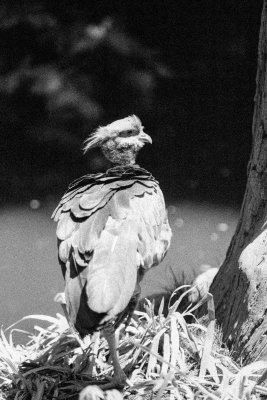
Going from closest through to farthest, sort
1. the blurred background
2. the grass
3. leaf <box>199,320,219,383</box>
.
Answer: the grass → leaf <box>199,320,219,383</box> → the blurred background

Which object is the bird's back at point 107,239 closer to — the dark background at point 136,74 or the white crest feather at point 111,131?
the white crest feather at point 111,131

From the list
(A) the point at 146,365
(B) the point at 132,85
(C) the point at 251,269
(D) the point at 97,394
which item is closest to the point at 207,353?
(A) the point at 146,365

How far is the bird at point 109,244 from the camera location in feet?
8.27

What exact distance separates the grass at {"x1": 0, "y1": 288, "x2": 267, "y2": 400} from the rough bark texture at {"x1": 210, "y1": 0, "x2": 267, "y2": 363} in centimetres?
9

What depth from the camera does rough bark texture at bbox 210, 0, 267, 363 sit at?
2.93 meters

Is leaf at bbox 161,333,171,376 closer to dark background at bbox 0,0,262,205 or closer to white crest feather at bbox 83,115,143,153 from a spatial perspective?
white crest feather at bbox 83,115,143,153

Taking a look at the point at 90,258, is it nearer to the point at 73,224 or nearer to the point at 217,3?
the point at 73,224

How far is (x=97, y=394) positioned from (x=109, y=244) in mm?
525

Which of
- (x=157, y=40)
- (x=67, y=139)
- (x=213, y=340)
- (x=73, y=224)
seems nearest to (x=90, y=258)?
(x=73, y=224)

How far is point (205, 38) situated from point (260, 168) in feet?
7.63

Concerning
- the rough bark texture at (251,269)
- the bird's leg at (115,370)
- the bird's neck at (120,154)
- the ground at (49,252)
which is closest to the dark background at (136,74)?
the ground at (49,252)

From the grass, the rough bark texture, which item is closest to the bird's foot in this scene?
the grass

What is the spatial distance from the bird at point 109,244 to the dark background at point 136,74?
197cm

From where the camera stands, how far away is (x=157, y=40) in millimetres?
5227
